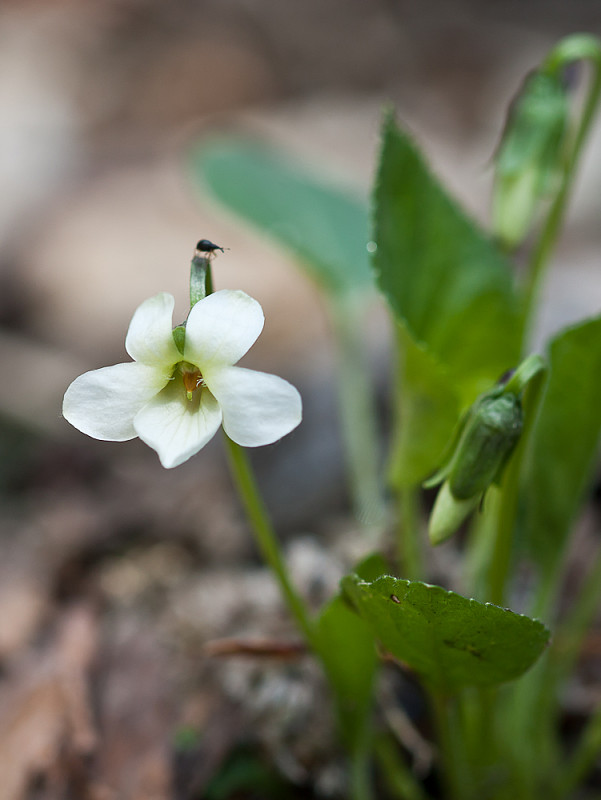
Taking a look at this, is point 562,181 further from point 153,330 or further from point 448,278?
point 153,330

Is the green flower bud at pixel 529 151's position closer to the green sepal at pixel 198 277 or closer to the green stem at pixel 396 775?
the green sepal at pixel 198 277

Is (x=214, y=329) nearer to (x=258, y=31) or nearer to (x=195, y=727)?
(x=195, y=727)

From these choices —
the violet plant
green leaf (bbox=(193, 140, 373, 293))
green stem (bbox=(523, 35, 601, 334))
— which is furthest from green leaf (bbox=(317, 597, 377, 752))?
green leaf (bbox=(193, 140, 373, 293))

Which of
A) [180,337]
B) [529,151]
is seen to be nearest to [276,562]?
[180,337]

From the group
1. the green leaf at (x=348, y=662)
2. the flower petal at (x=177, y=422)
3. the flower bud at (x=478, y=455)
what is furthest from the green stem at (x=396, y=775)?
the flower petal at (x=177, y=422)

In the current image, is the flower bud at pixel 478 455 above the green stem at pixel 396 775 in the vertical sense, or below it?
above

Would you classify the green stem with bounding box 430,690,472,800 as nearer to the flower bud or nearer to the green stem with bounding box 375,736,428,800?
the green stem with bounding box 375,736,428,800
